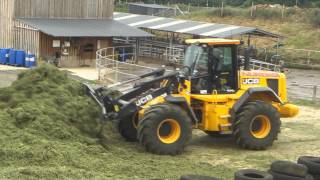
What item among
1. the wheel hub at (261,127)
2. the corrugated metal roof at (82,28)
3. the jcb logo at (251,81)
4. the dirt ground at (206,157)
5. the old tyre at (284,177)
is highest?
the corrugated metal roof at (82,28)

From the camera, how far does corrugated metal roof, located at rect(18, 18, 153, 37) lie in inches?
1458

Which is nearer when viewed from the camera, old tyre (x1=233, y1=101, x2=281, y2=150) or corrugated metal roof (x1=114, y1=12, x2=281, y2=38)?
old tyre (x1=233, y1=101, x2=281, y2=150)

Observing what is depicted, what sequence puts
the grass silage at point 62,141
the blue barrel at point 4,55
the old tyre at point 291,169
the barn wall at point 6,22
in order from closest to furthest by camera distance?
A: the grass silage at point 62,141, the old tyre at point 291,169, the blue barrel at point 4,55, the barn wall at point 6,22

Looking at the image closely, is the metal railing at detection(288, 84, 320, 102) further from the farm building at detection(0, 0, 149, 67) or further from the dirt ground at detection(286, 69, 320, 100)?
the farm building at detection(0, 0, 149, 67)

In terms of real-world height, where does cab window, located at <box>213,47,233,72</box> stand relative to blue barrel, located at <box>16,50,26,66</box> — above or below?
above

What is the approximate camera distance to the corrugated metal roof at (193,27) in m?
40.3

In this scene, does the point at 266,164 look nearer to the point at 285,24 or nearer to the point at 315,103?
the point at 315,103

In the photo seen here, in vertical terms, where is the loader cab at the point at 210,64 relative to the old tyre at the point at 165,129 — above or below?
above

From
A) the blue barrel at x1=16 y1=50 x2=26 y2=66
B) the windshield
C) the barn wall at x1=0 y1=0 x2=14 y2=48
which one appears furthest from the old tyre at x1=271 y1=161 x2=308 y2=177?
the barn wall at x1=0 y1=0 x2=14 y2=48

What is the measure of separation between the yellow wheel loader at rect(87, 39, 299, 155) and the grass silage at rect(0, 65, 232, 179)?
491 mm

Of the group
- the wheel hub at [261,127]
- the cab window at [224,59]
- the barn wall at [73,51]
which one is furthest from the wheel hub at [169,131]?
the barn wall at [73,51]

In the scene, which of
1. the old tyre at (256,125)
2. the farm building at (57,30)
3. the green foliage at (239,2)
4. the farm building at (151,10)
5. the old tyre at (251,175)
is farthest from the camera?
the green foliage at (239,2)

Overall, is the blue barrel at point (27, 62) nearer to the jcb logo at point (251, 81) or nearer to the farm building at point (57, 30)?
the farm building at point (57, 30)

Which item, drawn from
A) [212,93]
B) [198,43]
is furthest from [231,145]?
[198,43]
